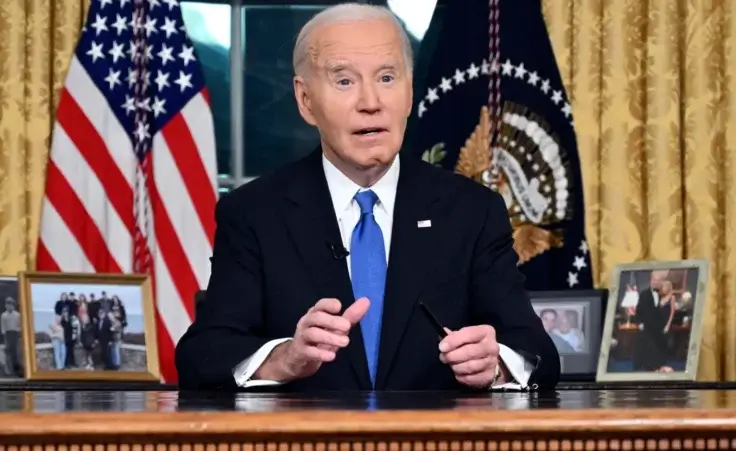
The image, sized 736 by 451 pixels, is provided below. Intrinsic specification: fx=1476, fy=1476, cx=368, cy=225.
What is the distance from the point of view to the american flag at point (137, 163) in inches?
179

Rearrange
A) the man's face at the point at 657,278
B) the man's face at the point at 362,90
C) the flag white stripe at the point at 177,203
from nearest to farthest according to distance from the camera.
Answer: the man's face at the point at 362,90 < the man's face at the point at 657,278 < the flag white stripe at the point at 177,203

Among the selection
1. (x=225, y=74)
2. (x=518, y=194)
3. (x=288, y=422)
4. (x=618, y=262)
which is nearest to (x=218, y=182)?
(x=225, y=74)

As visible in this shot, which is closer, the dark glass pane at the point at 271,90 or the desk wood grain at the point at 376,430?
the desk wood grain at the point at 376,430

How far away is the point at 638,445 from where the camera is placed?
1688mm

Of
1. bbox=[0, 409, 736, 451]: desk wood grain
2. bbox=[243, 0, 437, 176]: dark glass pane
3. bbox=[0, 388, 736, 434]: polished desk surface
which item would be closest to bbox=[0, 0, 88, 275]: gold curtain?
bbox=[243, 0, 437, 176]: dark glass pane

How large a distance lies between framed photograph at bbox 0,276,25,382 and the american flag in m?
0.17

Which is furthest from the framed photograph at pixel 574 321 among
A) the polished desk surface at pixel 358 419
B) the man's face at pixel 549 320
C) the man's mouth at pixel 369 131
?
the polished desk surface at pixel 358 419

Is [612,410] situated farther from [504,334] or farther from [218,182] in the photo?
[218,182]

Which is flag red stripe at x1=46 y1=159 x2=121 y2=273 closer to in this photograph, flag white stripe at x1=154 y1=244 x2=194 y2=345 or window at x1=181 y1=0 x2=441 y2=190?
flag white stripe at x1=154 y1=244 x2=194 y2=345

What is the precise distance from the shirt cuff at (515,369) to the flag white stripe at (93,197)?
2051 millimetres

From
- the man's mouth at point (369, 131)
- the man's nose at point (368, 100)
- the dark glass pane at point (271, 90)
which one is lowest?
the man's mouth at point (369, 131)

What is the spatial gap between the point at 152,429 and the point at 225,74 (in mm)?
3473

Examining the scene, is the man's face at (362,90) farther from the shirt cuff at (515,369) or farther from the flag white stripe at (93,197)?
the flag white stripe at (93,197)

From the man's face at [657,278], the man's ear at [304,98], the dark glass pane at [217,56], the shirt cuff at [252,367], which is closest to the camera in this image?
the shirt cuff at [252,367]
